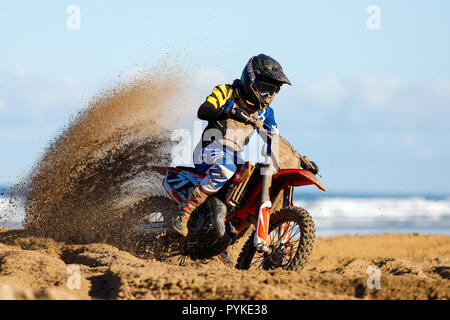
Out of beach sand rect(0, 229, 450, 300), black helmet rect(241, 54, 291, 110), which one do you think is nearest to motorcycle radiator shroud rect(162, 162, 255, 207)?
black helmet rect(241, 54, 291, 110)

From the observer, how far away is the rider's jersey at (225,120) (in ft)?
22.6

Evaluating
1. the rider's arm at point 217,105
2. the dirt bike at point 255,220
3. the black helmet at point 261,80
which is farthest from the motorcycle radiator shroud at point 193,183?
the black helmet at point 261,80

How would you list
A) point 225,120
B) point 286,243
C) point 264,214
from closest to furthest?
point 264,214 → point 286,243 → point 225,120

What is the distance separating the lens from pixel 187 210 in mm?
7180

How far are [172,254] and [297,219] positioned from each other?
1725 millimetres

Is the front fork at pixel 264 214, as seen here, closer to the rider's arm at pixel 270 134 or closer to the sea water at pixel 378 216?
the rider's arm at pixel 270 134

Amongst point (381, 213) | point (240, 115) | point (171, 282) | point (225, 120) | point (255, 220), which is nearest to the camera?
point (171, 282)

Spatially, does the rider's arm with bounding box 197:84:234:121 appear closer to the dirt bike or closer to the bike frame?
the dirt bike

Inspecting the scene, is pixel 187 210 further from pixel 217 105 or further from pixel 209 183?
pixel 217 105

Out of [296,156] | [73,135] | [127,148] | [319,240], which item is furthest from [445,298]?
[319,240]

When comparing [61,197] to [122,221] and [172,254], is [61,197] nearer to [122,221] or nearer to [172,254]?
[122,221]

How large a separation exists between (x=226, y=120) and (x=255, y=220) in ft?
4.01

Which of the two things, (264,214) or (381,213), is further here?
(381,213)

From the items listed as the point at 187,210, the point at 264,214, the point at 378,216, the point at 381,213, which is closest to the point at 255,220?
the point at 264,214
